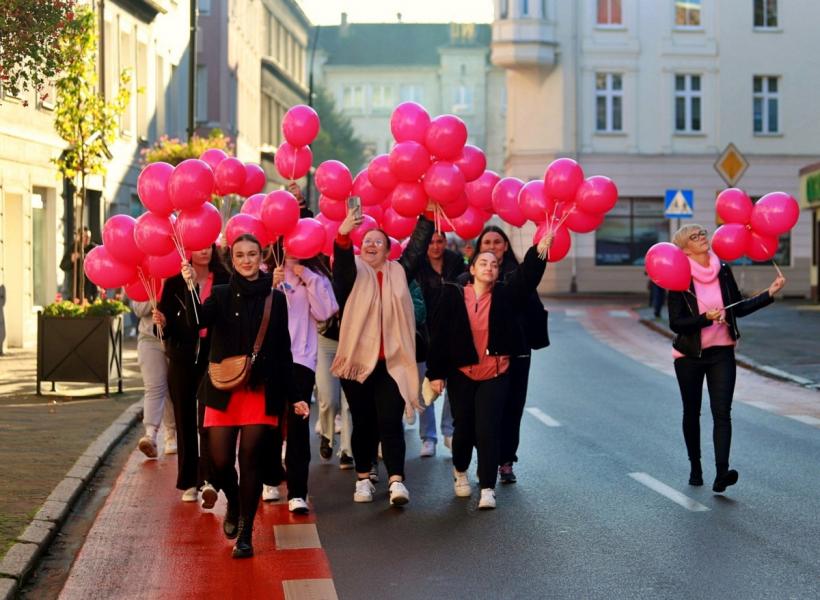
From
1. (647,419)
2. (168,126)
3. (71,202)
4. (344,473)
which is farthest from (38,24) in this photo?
(168,126)

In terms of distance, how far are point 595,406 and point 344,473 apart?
5.85 m

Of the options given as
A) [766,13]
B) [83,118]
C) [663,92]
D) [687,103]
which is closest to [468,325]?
[83,118]

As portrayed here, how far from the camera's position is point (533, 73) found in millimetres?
56250

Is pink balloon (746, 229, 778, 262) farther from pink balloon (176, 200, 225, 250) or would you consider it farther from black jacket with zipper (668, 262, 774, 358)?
pink balloon (176, 200, 225, 250)

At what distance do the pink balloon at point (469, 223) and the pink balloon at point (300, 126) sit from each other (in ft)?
4.16

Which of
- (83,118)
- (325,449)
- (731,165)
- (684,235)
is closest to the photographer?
(684,235)

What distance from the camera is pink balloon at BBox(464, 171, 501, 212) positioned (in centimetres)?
1155

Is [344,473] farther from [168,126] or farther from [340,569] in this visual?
[168,126]

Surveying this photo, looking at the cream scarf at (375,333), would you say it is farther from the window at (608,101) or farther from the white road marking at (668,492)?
the window at (608,101)

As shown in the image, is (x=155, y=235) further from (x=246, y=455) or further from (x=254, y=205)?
(x=254, y=205)

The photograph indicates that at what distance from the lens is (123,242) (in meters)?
9.59

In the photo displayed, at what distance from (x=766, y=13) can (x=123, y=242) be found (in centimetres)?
4949

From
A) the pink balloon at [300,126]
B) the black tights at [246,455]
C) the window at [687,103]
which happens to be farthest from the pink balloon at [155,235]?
the window at [687,103]

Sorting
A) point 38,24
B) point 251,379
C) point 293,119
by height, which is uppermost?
point 38,24
